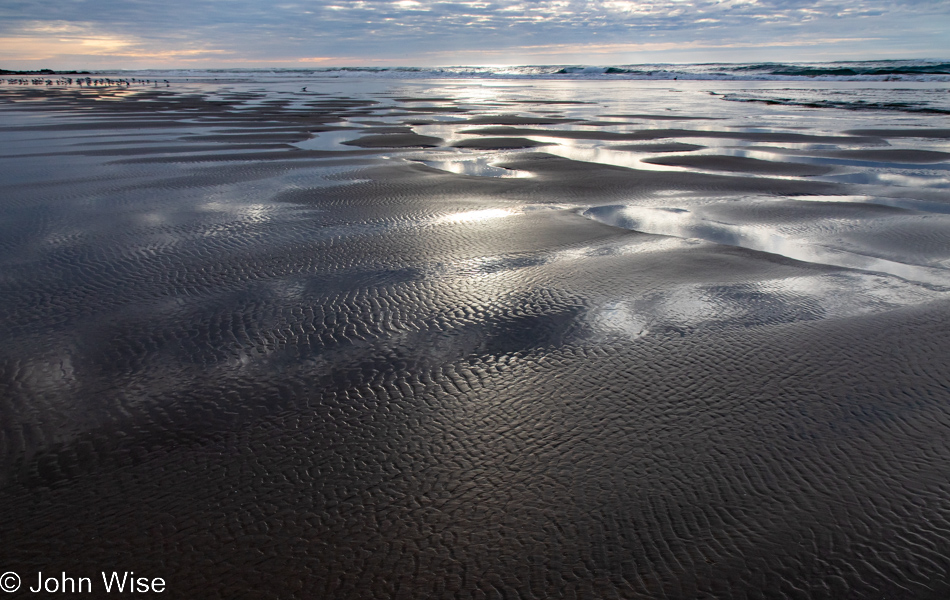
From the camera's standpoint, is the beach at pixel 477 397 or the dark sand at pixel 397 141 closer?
the beach at pixel 477 397

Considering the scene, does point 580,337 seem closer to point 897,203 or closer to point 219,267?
point 219,267

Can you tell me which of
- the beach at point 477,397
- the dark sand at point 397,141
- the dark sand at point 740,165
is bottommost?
the beach at point 477,397

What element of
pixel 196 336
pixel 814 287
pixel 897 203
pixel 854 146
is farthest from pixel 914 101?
pixel 196 336

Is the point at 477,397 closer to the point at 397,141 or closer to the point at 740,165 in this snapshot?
the point at 740,165

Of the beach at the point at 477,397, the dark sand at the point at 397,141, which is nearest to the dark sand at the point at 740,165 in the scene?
the beach at the point at 477,397

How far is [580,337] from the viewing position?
11.8 feet

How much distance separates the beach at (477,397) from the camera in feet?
6.56

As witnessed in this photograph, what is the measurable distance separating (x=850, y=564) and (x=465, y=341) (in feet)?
6.97

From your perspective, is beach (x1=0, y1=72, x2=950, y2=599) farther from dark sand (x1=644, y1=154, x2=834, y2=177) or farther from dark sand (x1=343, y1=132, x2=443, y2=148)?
dark sand (x1=343, y1=132, x2=443, y2=148)

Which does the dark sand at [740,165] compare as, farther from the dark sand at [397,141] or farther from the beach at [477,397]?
the dark sand at [397,141]

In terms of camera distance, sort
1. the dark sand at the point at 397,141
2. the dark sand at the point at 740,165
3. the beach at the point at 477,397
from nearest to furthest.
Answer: the beach at the point at 477,397
the dark sand at the point at 740,165
the dark sand at the point at 397,141

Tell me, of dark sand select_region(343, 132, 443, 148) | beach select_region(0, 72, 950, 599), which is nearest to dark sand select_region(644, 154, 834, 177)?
beach select_region(0, 72, 950, 599)

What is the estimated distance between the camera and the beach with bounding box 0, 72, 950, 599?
200 centimetres

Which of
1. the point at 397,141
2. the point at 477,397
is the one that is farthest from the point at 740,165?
the point at 477,397
